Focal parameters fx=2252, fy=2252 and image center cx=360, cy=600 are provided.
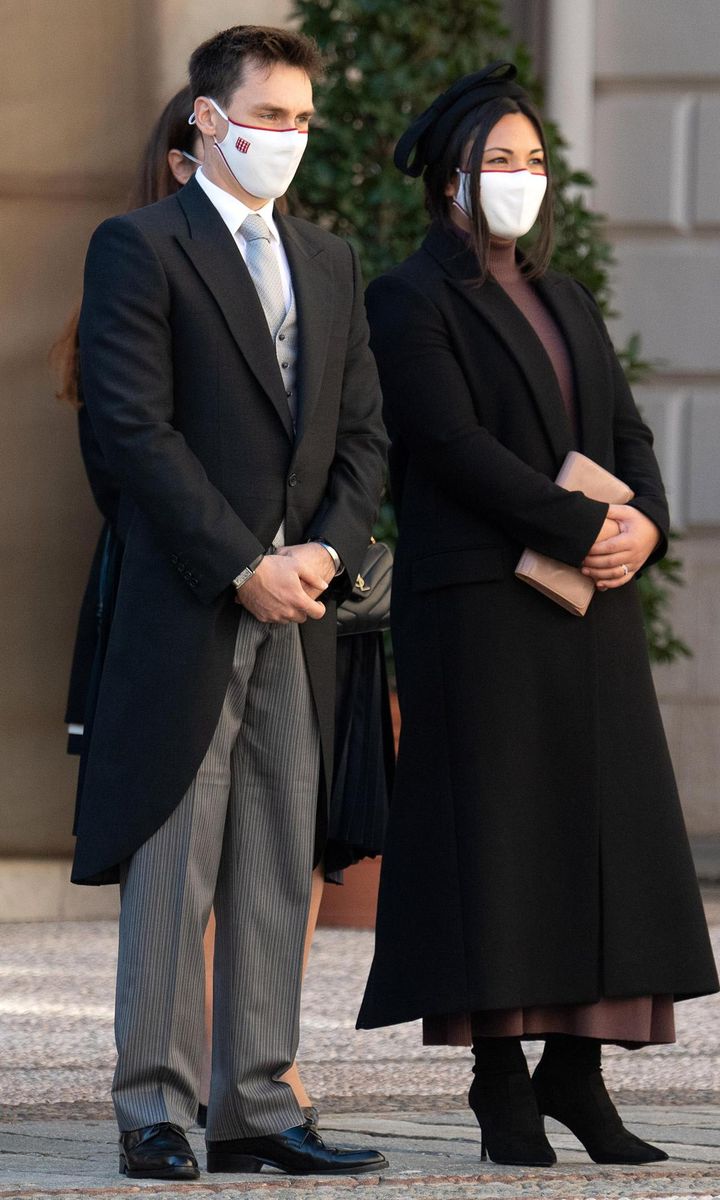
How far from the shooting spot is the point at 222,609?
11.6 ft

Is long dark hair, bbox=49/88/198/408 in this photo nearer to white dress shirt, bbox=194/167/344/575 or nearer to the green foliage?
white dress shirt, bbox=194/167/344/575

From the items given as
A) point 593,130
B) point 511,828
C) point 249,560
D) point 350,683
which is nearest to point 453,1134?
point 511,828

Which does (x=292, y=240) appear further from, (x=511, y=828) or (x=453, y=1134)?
(x=453, y=1134)

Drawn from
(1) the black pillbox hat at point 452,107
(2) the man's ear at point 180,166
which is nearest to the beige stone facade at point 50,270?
(2) the man's ear at point 180,166

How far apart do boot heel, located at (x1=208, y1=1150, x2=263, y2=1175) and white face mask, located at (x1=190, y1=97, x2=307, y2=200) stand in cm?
155

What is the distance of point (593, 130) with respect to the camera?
905cm

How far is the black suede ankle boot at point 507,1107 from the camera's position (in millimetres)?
3717

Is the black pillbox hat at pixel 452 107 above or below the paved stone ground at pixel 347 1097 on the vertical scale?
above

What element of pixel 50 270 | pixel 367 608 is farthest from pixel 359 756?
pixel 50 270

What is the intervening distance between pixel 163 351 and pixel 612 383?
944mm

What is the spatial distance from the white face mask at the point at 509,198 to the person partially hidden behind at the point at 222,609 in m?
0.41

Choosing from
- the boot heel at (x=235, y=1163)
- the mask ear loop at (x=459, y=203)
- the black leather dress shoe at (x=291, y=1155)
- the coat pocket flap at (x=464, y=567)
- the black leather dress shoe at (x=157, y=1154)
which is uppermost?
the mask ear loop at (x=459, y=203)

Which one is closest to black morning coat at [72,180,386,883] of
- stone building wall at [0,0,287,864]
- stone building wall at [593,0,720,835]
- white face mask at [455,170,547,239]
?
white face mask at [455,170,547,239]

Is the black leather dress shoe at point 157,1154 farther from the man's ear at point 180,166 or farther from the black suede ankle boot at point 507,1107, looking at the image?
the man's ear at point 180,166
